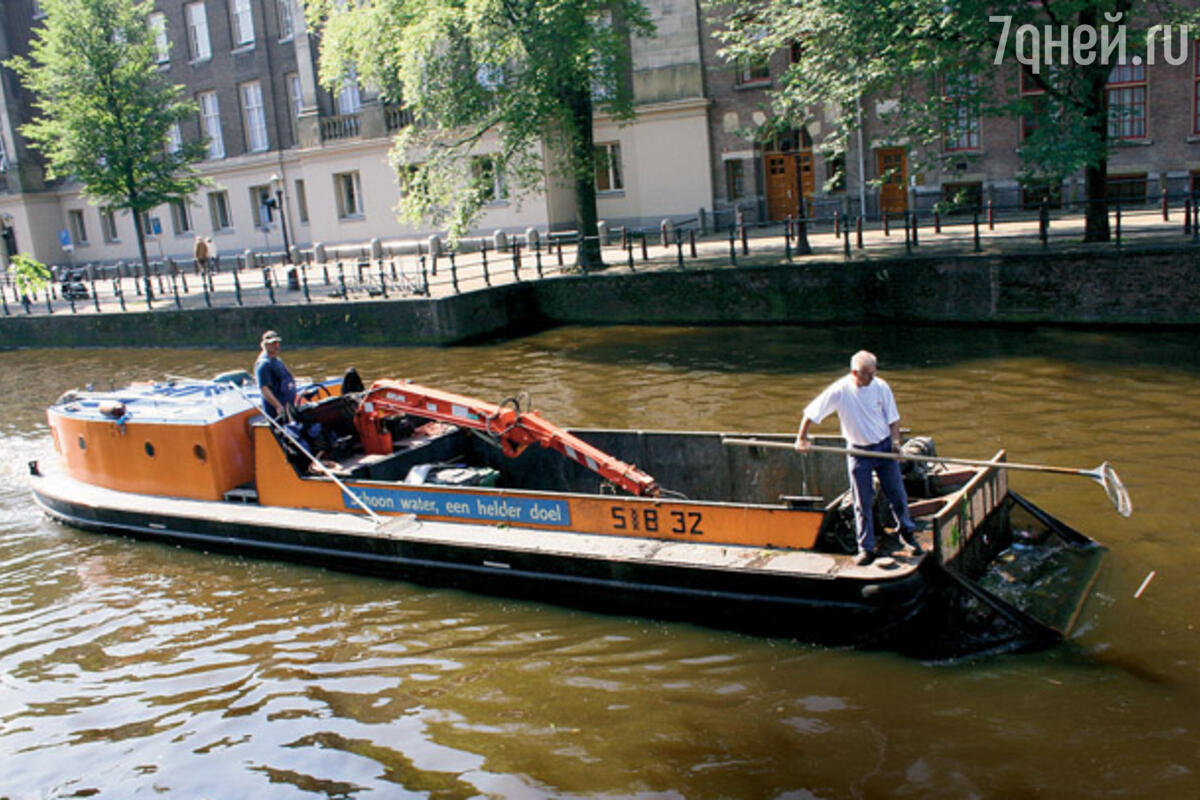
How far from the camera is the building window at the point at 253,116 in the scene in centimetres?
4425

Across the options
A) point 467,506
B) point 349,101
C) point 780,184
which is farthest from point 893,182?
point 467,506

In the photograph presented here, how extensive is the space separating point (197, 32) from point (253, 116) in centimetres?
476

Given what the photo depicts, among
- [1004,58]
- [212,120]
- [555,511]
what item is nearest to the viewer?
[555,511]

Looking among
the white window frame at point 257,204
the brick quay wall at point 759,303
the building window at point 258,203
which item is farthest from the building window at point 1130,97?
the white window frame at point 257,204

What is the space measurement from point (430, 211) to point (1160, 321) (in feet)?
55.5

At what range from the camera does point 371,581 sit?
10.2m

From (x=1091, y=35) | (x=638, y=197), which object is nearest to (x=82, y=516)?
(x=1091, y=35)

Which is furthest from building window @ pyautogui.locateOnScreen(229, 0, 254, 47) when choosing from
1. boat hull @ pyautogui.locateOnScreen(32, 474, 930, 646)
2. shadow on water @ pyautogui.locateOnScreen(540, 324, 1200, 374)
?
boat hull @ pyautogui.locateOnScreen(32, 474, 930, 646)

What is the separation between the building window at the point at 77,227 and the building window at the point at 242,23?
46.7 ft

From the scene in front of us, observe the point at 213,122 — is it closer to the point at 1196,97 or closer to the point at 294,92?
the point at 294,92

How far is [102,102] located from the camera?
1277 inches

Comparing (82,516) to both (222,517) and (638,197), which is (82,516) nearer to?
(222,517)

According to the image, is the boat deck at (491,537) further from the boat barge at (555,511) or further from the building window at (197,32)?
the building window at (197,32)

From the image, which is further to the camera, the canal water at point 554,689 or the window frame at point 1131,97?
the window frame at point 1131,97
